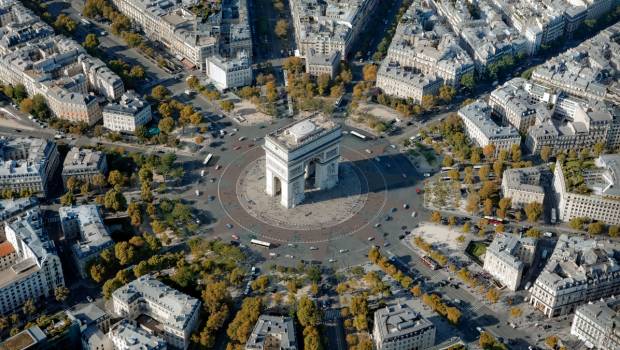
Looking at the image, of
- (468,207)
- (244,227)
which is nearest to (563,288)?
(468,207)

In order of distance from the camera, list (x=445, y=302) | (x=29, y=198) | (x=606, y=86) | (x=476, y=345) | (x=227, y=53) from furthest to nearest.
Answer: (x=227, y=53) < (x=606, y=86) < (x=29, y=198) < (x=445, y=302) < (x=476, y=345)

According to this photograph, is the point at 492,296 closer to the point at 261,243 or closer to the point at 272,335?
the point at 272,335

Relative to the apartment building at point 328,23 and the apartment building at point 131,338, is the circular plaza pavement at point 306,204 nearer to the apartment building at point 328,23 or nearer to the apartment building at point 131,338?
the apartment building at point 131,338

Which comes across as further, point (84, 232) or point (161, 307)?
point (84, 232)

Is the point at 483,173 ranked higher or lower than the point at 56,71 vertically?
lower

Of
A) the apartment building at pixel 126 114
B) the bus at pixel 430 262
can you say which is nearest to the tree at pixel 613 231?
the bus at pixel 430 262

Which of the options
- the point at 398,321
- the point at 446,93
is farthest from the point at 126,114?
the point at 398,321

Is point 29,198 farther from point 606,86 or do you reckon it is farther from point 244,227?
point 606,86
